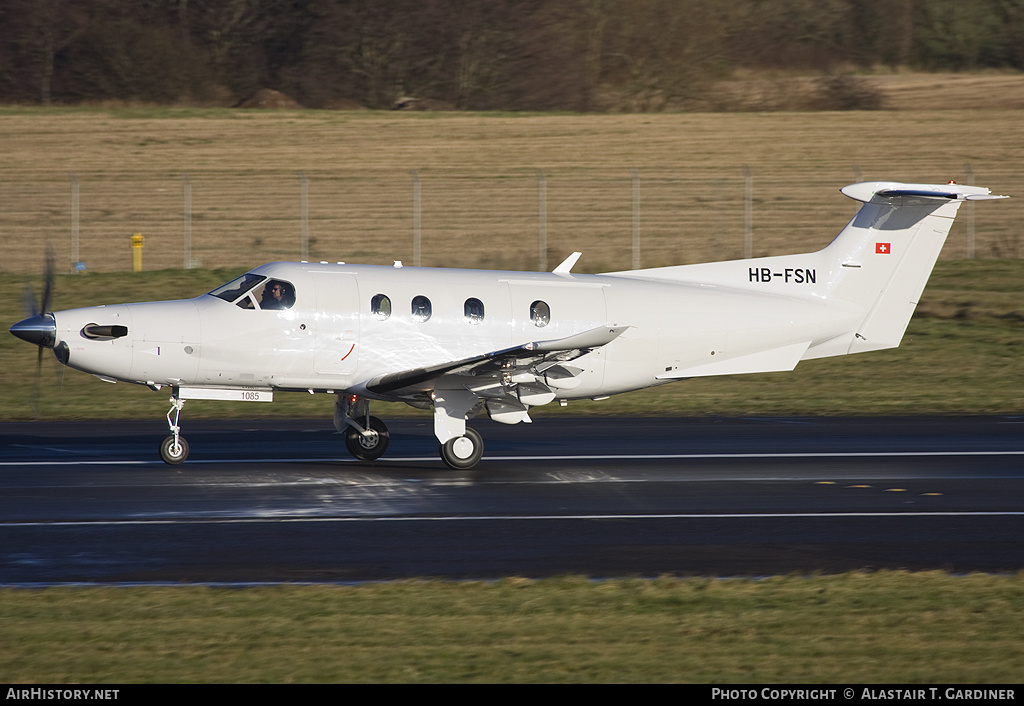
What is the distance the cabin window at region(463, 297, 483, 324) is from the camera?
52.2ft

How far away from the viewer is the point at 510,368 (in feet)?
49.5

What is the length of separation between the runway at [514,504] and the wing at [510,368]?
1.18m

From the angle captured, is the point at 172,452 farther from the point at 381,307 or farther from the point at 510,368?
the point at 510,368

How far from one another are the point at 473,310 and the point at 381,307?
125 centimetres

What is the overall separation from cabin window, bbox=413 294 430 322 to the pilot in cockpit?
1620 mm

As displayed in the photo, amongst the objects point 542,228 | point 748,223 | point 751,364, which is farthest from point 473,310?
point 748,223

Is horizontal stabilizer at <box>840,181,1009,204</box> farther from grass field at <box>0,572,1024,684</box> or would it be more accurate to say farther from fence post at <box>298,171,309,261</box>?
fence post at <box>298,171,309,261</box>

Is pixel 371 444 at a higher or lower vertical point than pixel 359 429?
lower

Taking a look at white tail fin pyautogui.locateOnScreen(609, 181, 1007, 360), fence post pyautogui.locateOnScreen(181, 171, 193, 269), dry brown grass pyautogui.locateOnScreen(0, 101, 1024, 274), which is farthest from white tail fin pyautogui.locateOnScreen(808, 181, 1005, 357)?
fence post pyautogui.locateOnScreen(181, 171, 193, 269)

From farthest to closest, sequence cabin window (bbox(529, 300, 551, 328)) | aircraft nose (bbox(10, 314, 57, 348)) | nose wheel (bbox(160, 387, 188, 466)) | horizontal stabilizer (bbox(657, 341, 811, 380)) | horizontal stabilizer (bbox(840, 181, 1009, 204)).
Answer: horizontal stabilizer (bbox(657, 341, 811, 380)) < horizontal stabilizer (bbox(840, 181, 1009, 204)) < cabin window (bbox(529, 300, 551, 328)) < nose wheel (bbox(160, 387, 188, 466)) < aircraft nose (bbox(10, 314, 57, 348))

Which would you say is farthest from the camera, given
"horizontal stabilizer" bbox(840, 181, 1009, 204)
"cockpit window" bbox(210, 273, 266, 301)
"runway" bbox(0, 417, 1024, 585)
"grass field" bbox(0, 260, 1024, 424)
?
"grass field" bbox(0, 260, 1024, 424)

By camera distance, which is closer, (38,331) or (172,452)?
(38,331)

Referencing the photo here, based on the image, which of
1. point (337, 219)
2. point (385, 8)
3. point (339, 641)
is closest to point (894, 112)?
point (385, 8)

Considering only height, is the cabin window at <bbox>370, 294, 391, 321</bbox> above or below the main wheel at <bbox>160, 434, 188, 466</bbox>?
above
